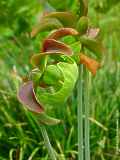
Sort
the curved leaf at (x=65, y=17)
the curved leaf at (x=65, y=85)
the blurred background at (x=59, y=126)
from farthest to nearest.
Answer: the blurred background at (x=59, y=126)
the curved leaf at (x=65, y=17)
the curved leaf at (x=65, y=85)

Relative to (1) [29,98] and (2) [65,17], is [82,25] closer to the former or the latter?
(2) [65,17]

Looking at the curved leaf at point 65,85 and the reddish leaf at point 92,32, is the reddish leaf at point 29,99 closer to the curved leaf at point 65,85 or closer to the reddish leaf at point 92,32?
the curved leaf at point 65,85

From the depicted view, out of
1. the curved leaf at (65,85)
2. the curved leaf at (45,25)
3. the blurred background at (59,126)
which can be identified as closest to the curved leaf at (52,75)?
the curved leaf at (65,85)

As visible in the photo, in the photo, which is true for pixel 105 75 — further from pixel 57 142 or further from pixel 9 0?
pixel 9 0

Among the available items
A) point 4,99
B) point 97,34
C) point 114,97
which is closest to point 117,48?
point 114,97

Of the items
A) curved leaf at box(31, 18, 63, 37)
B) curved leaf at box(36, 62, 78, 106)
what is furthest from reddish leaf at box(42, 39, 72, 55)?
curved leaf at box(31, 18, 63, 37)

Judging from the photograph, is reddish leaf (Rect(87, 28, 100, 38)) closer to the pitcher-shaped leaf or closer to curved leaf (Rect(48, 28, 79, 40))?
curved leaf (Rect(48, 28, 79, 40))

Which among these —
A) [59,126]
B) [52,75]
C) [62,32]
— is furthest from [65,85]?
[59,126]

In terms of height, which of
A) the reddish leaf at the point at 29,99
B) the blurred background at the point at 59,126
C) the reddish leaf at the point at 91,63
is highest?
the reddish leaf at the point at 91,63
